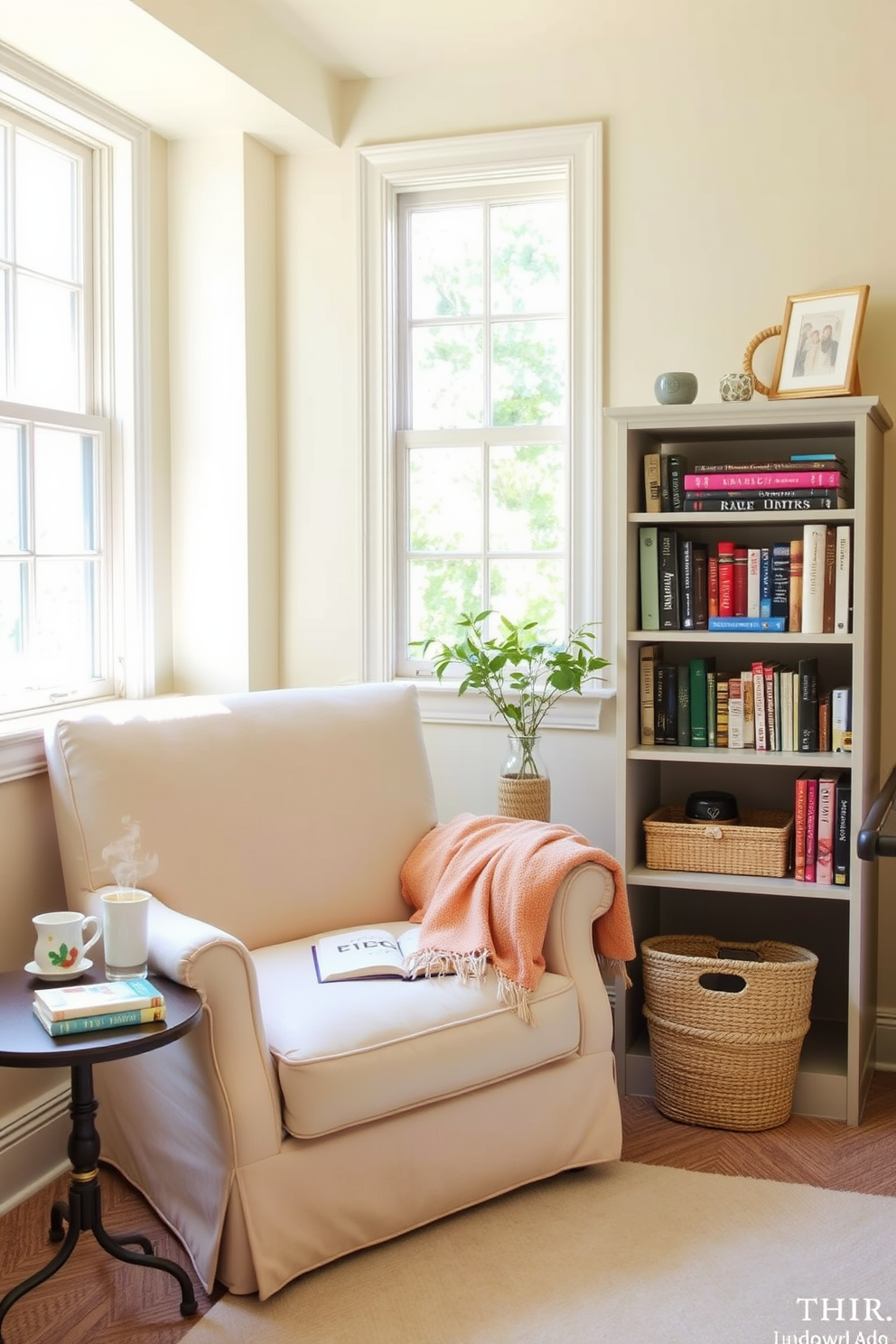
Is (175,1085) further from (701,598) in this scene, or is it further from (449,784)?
(701,598)

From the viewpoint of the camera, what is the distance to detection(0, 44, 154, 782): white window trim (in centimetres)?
313

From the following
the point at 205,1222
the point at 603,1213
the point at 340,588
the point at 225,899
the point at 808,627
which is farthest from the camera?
the point at 340,588

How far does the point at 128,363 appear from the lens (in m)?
3.16

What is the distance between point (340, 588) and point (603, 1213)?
1.84 meters

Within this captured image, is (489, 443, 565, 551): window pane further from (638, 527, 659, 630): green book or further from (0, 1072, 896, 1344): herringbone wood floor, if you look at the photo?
(0, 1072, 896, 1344): herringbone wood floor

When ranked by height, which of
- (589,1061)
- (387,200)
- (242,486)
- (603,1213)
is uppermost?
(387,200)

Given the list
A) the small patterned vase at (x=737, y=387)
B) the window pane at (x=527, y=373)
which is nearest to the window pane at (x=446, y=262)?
the window pane at (x=527, y=373)

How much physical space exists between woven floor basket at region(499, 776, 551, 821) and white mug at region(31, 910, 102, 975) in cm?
122

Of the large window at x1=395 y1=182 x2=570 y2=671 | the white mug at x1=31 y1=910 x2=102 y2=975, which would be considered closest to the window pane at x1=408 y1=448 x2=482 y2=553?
the large window at x1=395 y1=182 x2=570 y2=671

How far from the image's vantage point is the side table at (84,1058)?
5.97 ft

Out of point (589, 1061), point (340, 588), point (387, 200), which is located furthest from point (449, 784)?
point (387, 200)

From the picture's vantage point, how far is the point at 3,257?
2.79 m

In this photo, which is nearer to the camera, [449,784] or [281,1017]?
[281,1017]

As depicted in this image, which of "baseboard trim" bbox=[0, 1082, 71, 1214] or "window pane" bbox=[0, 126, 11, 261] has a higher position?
"window pane" bbox=[0, 126, 11, 261]
